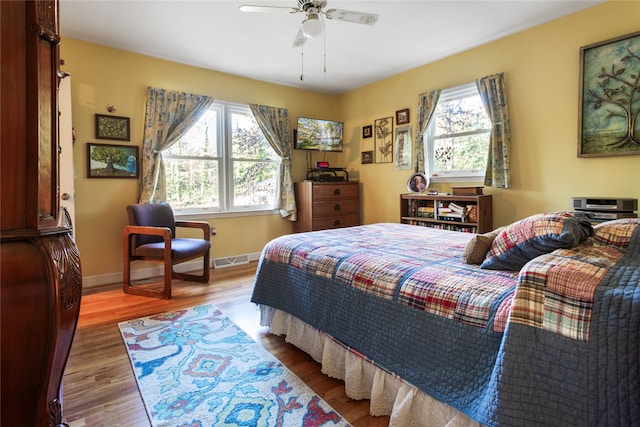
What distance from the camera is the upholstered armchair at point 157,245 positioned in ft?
10.2

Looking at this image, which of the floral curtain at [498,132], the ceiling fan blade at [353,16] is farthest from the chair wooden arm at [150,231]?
the floral curtain at [498,132]

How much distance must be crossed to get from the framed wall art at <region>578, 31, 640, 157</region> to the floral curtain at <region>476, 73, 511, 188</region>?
0.61 metres

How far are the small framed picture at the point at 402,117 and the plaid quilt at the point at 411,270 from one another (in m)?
2.36

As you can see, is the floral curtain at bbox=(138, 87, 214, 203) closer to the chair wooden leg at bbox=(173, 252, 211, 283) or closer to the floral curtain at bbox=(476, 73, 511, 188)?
the chair wooden leg at bbox=(173, 252, 211, 283)

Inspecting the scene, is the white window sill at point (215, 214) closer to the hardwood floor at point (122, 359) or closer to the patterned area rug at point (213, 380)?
the hardwood floor at point (122, 359)

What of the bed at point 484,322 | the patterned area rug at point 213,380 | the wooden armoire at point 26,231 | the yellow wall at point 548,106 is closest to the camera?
the wooden armoire at point 26,231

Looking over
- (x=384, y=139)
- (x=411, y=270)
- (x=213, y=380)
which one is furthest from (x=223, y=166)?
(x=411, y=270)

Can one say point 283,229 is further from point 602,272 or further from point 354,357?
point 602,272

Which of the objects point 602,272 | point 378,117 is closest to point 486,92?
point 378,117

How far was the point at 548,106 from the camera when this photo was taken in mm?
3117

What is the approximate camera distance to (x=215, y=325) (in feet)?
8.17

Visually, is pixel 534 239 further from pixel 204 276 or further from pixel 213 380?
pixel 204 276

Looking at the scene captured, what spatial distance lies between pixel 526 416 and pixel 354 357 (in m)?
0.84

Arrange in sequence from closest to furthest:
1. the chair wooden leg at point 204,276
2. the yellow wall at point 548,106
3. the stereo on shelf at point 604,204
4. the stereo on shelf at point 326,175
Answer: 1. the stereo on shelf at point 604,204
2. the yellow wall at point 548,106
3. the chair wooden leg at point 204,276
4. the stereo on shelf at point 326,175
